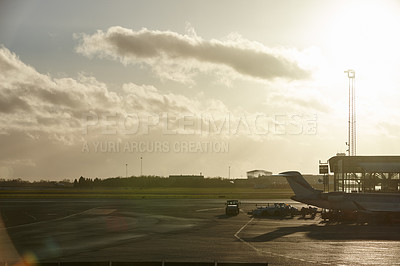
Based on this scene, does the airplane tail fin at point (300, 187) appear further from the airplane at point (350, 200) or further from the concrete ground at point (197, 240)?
the concrete ground at point (197, 240)

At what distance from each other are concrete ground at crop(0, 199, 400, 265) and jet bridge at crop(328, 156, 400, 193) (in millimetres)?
18681

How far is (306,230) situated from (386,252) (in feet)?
55.3

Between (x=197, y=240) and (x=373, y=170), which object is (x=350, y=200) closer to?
(x=373, y=170)

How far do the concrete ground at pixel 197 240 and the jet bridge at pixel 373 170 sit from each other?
18681 millimetres

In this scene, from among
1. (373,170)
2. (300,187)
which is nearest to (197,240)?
(300,187)

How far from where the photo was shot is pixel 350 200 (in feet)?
226

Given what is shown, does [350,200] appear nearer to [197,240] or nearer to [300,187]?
[300,187]

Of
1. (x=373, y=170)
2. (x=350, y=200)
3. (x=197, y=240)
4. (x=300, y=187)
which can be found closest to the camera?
(x=197, y=240)

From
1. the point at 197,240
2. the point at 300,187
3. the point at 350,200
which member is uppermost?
the point at 300,187

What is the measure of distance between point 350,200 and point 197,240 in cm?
2898

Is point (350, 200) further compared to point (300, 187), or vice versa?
point (300, 187)

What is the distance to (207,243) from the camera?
46.3 m

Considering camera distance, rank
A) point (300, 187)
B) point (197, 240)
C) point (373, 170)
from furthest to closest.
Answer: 1. point (373, 170)
2. point (300, 187)
3. point (197, 240)

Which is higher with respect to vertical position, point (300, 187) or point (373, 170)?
point (373, 170)
